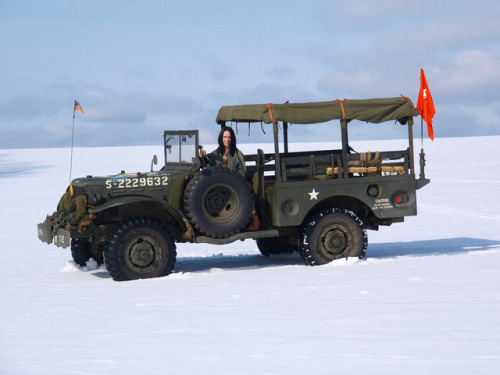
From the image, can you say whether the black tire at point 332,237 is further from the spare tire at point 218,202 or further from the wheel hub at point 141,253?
the wheel hub at point 141,253

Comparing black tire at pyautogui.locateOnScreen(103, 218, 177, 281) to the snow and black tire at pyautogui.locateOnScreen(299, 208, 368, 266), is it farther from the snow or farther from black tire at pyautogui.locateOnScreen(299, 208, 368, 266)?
black tire at pyautogui.locateOnScreen(299, 208, 368, 266)

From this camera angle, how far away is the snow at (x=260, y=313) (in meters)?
6.92

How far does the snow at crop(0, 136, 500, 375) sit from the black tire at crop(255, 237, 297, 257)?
0.12 m

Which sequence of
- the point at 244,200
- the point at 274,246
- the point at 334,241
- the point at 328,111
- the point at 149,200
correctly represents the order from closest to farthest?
the point at 149,200, the point at 244,200, the point at 328,111, the point at 334,241, the point at 274,246

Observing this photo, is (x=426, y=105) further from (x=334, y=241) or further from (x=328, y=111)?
(x=334, y=241)

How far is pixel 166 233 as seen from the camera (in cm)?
1123

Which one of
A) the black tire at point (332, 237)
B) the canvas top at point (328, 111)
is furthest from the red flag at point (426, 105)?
the black tire at point (332, 237)

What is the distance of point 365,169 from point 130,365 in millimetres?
6249

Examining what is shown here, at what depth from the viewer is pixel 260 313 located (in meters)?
8.81

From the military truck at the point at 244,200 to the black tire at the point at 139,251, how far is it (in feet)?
0.04

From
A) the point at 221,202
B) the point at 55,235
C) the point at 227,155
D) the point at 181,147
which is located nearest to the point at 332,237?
the point at 221,202

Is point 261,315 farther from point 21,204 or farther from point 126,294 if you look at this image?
point 21,204

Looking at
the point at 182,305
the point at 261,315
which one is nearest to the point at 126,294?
the point at 182,305

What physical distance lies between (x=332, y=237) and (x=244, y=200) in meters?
1.51
